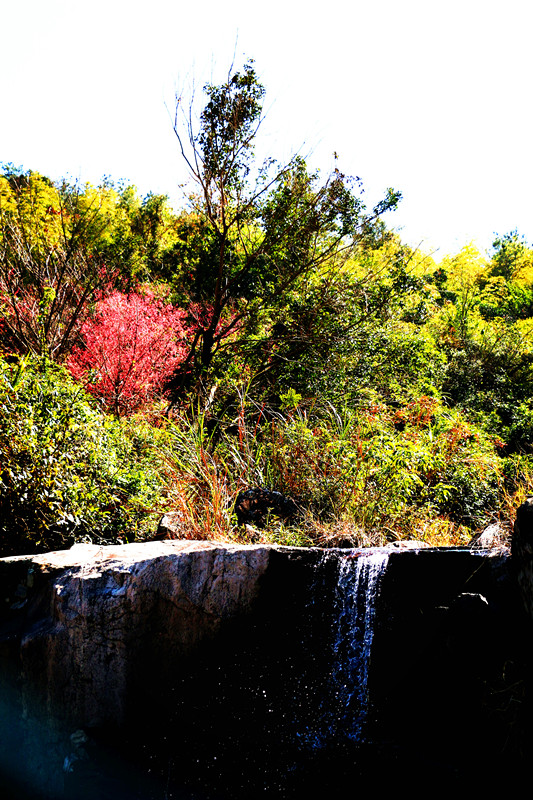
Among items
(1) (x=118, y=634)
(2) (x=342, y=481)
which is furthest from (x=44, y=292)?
(1) (x=118, y=634)

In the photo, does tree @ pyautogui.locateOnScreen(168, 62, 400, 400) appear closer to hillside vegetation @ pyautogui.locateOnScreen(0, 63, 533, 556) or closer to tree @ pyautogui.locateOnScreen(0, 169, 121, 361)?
hillside vegetation @ pyautogui.locateOnScreen(0, 63, 533, 556)

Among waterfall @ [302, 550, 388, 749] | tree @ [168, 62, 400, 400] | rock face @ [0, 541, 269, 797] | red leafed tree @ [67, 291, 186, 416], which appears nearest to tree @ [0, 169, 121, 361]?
red leafed tree @ [67, 291, 186, 416]

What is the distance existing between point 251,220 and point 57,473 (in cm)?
665

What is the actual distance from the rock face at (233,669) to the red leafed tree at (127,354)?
5.24 metres

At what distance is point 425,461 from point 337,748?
3729 mm

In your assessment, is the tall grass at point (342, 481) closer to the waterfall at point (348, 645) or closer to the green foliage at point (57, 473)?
the green foliage at point (57, 473)

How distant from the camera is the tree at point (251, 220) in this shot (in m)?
8.95

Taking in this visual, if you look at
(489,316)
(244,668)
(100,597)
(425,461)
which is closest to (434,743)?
(244,668)

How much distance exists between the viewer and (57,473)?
506 cm

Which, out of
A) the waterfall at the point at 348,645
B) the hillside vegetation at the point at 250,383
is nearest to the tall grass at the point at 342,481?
the hillside vegetation at the point at 250,383

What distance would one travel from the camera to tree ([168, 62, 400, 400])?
8.95 metres

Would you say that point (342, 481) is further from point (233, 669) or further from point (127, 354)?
point (127, 354)

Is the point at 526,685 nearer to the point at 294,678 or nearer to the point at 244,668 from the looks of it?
the point at 294,678

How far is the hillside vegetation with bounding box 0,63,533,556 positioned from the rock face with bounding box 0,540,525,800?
95cm
